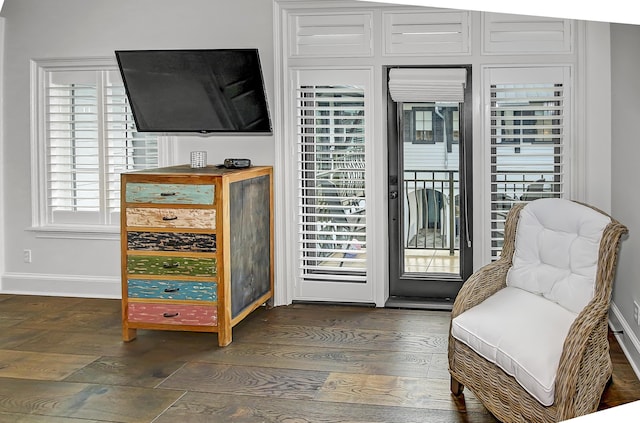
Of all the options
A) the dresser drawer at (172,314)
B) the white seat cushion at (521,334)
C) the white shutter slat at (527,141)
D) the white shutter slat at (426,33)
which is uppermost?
the white shutter slat at (426,33)

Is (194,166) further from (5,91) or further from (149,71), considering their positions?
(5,91)

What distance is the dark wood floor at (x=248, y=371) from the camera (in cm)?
313

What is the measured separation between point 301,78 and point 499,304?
8.32ft

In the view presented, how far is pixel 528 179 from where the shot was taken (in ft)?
15.8

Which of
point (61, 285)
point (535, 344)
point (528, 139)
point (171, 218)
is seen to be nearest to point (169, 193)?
point (171, 218)

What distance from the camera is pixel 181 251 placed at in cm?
415

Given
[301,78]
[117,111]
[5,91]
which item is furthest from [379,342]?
[5,91]

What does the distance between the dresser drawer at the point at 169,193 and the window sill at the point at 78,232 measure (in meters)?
1.30

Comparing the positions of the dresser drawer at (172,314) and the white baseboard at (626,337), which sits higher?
the dresser drawer at (172,314)

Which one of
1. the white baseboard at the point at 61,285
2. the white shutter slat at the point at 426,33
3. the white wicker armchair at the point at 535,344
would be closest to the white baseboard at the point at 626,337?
the white wicker armchair at the point at 535,344

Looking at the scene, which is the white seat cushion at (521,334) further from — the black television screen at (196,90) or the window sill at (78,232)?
the window sill at (78,232)

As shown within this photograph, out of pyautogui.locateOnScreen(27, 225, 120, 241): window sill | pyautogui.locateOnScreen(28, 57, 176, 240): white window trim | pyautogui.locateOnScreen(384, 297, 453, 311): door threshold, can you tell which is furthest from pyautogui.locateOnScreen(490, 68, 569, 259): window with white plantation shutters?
pyautogui.locateOnScreen(27, 225, 120, 241): window sill

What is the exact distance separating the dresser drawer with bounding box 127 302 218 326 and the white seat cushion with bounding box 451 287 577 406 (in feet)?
5.38

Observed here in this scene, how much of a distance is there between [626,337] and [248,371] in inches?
84.3
